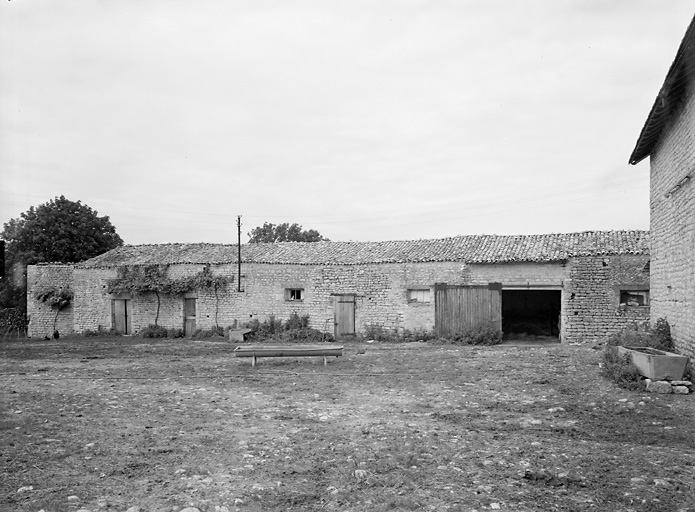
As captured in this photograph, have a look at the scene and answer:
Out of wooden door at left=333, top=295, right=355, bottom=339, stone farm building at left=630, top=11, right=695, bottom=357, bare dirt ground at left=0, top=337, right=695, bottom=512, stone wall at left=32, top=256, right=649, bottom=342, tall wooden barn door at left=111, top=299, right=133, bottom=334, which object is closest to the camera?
bare dirt ground at left=0, top=337, right=695, bottom=512

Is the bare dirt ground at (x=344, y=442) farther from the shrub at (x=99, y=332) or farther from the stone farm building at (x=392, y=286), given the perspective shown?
the shrub at (x=99, y=332)

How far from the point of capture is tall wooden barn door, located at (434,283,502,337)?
1927cm

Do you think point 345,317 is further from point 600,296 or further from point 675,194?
point 675,194

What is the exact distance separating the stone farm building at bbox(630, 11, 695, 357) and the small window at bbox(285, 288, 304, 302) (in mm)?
12988

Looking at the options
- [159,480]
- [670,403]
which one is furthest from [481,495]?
[670,403]

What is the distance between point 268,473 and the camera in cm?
551

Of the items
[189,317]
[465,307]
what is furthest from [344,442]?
[189,317]

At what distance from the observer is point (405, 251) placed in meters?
21.8

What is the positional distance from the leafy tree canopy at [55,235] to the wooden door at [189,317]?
12.4 meters

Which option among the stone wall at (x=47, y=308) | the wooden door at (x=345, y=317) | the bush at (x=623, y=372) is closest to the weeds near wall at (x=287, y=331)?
the wooden door at (x=345, y=317)

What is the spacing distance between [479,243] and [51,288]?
19.7 m

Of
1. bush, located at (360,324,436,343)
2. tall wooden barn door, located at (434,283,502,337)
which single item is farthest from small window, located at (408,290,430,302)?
bush, located at (360,324,436,343)

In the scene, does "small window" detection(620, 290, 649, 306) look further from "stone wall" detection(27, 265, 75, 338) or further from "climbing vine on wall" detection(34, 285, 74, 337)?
"stone wall" detection(27, 265, 75, 338)

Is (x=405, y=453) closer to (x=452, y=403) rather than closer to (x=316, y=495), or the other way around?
(x=316, y=495)
